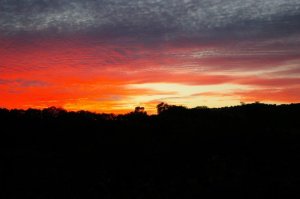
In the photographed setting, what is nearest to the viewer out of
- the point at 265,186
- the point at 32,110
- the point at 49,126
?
the point at 265,186

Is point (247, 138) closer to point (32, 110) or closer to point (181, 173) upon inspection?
point (181, 173)

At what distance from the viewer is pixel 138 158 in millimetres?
16875

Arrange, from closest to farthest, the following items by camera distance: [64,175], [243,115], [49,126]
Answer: [64,175]
[49,126]
[243,115]

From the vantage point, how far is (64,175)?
14961 mm

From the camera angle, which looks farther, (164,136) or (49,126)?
(49,126)

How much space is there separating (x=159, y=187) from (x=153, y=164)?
2.50 metres

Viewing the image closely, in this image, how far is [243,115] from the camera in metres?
30.6

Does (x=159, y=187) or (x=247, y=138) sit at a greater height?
(x=247, y=138)

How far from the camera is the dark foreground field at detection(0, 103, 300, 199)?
534 inches

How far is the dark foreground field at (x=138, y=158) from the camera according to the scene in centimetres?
1355

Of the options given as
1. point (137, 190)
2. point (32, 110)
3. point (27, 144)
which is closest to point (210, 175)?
point (137, 190)

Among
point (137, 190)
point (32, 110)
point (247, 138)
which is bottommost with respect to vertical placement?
point (137, 190)

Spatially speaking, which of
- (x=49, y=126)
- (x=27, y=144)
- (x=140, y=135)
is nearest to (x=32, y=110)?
(x=49, y=126)

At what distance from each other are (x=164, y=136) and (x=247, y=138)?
4.42 meters
